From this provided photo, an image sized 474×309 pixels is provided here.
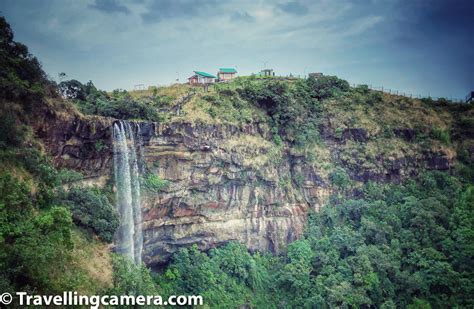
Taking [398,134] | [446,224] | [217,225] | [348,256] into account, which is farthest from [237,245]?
[398,134]

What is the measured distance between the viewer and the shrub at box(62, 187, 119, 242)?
22.2 meters

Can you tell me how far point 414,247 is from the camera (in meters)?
35.5

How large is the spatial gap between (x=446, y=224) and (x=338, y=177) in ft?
32.9

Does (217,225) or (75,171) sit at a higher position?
(75,171)

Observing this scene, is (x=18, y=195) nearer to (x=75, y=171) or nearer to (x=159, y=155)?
(x=75, y=171)

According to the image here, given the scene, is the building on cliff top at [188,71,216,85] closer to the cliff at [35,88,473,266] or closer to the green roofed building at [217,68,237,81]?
the green roofed building at [217,68,237,81]

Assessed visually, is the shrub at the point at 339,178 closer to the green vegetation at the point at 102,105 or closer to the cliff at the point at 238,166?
the cliff at the point at 238,166

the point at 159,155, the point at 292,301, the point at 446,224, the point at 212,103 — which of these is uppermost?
the point at 212,103

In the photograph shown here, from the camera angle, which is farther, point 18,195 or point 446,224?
point 446,224

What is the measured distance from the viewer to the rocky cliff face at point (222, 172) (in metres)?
26.3

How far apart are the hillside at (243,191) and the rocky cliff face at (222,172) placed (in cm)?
11

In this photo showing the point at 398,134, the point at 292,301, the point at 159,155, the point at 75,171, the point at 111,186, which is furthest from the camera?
the point at 398,134

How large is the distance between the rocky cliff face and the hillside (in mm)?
112

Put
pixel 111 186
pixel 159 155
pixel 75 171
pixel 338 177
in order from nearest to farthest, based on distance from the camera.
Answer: pixel 75 171 → pixel 111 186 → pixel 159 155 → pixel 338 177
